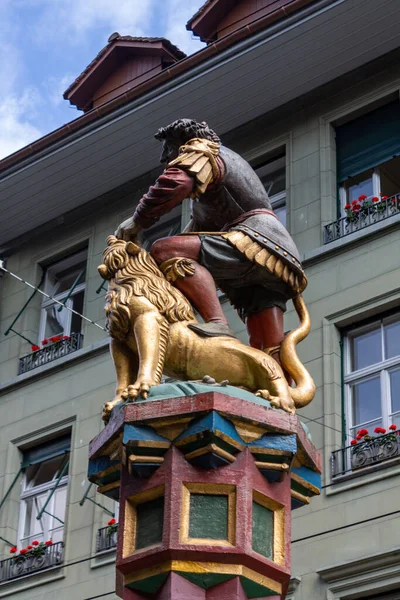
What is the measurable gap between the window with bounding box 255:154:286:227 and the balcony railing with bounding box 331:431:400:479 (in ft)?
13.6

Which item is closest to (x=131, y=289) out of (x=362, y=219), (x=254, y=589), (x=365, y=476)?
(x=254, y=589)

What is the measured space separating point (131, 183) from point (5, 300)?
9.42 ft

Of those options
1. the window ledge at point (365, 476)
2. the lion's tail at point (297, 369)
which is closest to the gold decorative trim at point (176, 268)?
the lion's tail at point (297, 369)

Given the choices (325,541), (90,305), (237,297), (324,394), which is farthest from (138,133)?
(237,297)

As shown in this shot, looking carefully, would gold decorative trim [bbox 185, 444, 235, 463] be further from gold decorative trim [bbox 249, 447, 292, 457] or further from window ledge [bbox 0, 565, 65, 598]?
window ledge [bbox 0, 565, 65, 598]

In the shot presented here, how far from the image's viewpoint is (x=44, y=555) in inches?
700

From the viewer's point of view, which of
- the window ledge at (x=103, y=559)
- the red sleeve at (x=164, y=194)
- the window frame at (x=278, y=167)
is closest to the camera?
the red sleeve at (x=164, y=194)

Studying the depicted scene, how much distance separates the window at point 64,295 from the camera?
20109mm

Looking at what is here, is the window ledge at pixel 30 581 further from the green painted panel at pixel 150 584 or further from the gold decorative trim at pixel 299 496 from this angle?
the green painted panel at pixel 150 584

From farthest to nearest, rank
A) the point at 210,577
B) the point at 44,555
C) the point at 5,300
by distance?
the point at 5,300 → the point at 44,555 → the point at 210,577

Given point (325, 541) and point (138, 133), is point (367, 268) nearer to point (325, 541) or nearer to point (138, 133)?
point (325, 541)

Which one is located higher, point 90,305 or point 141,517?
point 90,305

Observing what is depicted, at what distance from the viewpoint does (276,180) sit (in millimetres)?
18406

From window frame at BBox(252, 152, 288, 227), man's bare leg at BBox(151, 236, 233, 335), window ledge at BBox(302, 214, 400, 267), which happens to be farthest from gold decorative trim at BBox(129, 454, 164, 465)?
window frame at BBox(252, 152, 288, 227)
